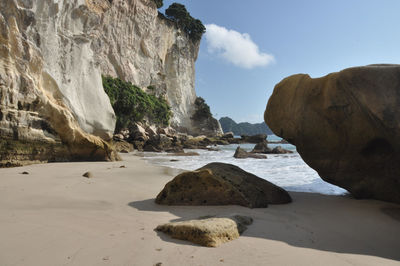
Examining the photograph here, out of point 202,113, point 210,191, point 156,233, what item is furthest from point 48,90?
point 202,113

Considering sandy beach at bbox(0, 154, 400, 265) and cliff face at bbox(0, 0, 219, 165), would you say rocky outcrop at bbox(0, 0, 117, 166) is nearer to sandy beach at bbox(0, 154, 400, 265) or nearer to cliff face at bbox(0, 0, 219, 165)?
cliff face at bbox(0, 0, 219, 165)

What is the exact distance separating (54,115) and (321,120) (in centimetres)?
795

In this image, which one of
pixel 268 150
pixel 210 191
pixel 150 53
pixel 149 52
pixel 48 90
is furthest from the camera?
pixel 150 53

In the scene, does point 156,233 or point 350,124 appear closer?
point 156,233

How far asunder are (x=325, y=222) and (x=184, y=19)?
51.7 meters

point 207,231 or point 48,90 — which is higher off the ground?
point 48,90

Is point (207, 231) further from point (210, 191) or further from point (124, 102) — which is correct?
point (124, 102)

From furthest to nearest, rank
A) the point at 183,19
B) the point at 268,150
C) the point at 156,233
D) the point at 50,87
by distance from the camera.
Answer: the point at 183,19
the point at 268,150
the point at 50,87
the point at 156,233

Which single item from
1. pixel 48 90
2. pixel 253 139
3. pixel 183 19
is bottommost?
pixel 253 139

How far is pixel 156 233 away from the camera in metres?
2.51

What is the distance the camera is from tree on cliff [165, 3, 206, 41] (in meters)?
49.4

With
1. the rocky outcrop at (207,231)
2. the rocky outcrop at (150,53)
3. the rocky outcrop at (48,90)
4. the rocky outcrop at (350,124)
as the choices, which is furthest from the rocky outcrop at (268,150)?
the rocky outcrop at (207,231)

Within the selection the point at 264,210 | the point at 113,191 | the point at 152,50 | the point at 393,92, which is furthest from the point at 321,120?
the point at 152,50

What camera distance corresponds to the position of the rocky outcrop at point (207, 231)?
2277mm
